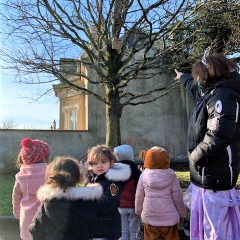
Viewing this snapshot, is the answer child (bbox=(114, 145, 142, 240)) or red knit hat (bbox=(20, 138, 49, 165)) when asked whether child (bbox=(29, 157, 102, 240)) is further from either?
child (bbox=(114, 145, 142, 240))

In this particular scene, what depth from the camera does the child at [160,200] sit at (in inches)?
145

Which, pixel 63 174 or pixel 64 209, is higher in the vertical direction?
pixel 63 174

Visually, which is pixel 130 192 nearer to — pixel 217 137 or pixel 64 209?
pixel 64 209

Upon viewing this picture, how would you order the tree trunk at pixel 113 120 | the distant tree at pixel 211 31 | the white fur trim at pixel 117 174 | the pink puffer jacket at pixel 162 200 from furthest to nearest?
the tree trunk at pixel 113 120 < the distant tree at pixel 211 31 < the pink puffer jacket at pixel 162 200 < the white fur trim at pixel 117 174

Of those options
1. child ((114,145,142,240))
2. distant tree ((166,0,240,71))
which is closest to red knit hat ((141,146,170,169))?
child ((114,145,142,240))

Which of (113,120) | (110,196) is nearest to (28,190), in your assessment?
(110,196)

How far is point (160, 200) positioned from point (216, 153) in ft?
5.61

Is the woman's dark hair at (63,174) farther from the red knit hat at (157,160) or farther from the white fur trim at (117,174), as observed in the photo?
the red knit hat at (157,160)

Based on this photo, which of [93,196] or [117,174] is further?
[117,174]

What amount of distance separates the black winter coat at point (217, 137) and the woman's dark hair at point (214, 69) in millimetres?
63

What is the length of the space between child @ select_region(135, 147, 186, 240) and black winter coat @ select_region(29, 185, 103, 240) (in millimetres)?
1394

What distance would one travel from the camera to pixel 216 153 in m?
2.18

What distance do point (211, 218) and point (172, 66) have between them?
6.50 meters

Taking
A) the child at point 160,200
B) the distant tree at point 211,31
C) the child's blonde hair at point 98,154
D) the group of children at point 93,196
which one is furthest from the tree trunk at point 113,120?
the child's blonde hair at point 98,154
